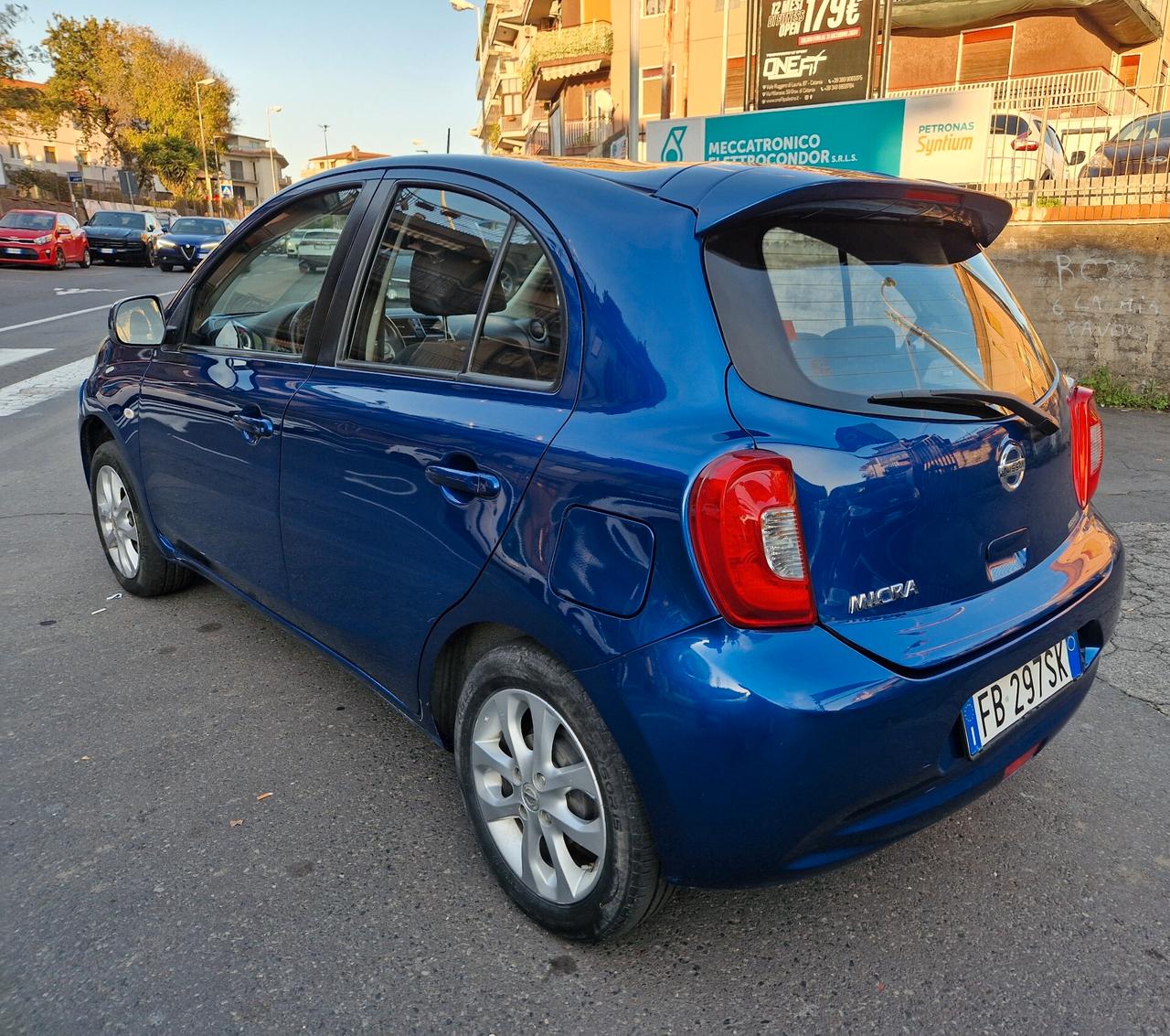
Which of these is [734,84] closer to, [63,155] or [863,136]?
[863,136]

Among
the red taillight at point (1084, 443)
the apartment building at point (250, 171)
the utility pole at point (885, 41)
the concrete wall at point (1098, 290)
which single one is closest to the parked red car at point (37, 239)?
the utility pole at point (885, 41)

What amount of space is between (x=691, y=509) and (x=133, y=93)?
2575 inches

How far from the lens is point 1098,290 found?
916 centimetres

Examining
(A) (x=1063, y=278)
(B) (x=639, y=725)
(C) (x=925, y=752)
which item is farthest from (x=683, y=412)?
(A) (x=1063, y=278)

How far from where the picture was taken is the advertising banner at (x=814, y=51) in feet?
51.2

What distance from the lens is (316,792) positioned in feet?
9.16

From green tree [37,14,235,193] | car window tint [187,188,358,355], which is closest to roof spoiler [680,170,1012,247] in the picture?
car window tint [187,188,358,355]

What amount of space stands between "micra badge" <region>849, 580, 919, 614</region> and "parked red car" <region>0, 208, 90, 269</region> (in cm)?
2772

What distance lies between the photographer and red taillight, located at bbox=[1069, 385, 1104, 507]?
8.25 feet

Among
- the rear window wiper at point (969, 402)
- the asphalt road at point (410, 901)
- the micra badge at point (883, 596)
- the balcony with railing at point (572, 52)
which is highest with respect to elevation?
the balcony with railing at point (572, 52)

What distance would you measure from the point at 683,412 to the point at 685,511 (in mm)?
212

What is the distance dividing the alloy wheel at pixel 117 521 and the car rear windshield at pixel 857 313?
10.2ft

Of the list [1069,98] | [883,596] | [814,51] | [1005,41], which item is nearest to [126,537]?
[883,596]

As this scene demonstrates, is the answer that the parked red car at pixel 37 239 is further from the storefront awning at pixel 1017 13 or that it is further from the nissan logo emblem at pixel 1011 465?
the nissan logo emblem at pixel 1011 465
